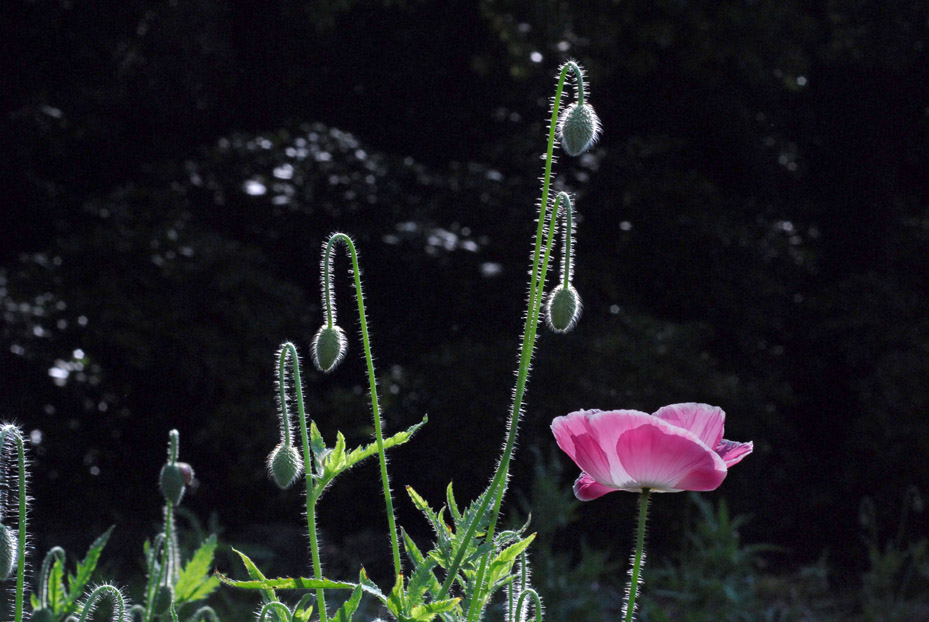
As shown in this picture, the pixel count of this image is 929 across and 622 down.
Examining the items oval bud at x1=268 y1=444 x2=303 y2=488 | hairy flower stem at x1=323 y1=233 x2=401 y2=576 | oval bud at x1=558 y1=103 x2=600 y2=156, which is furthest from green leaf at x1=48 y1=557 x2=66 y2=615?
oval bud at x1=558 y1=103 x2=600 y2=156

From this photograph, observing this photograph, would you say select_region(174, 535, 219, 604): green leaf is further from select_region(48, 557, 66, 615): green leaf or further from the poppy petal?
the poppy petal

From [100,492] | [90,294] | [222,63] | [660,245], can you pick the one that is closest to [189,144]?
[222,63]

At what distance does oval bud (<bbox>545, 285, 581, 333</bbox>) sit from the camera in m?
0.94

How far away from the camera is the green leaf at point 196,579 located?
1.33 meters

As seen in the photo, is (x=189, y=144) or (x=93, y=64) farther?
(x=189, y=144)

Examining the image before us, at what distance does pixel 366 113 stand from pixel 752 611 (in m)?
3.34

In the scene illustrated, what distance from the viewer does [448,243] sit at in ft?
14.9

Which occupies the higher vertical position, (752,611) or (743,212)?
(743,212)

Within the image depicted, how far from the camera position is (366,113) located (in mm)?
5609

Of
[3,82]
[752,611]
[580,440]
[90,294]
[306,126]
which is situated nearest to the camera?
[580,440]

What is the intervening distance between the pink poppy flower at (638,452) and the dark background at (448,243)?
3.08 meters

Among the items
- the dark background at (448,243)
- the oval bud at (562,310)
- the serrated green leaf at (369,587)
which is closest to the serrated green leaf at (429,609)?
the serrated green leaf at (369,587)

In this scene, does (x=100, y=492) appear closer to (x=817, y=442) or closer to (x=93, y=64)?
(x=93, y=64)

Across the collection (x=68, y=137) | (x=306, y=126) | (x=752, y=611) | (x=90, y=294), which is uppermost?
(x=306, y=126)
